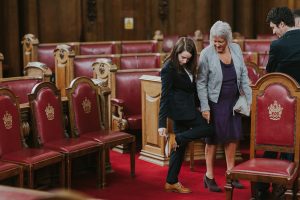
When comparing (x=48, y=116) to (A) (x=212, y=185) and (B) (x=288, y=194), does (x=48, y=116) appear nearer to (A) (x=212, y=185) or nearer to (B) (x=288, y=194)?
(A) (x=212, y=185)

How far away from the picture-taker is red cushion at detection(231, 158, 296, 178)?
12.6 ft

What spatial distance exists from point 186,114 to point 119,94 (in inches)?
79.2

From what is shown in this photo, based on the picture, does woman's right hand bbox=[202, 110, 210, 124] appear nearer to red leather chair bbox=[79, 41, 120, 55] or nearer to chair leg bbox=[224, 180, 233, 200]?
chair leg bbox=[224, 180, 233, 200]

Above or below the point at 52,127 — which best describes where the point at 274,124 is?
above

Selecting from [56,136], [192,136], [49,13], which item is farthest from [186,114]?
[49,13]

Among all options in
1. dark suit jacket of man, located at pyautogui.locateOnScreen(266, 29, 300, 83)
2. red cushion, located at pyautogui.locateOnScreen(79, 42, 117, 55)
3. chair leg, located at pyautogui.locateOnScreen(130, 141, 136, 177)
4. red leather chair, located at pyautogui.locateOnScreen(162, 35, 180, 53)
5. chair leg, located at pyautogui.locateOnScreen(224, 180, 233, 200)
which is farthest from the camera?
red leather chair, located at pyautogui.locateOnScreen(162, 35, 180, 53)

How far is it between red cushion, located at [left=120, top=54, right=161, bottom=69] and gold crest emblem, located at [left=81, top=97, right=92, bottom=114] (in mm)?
2513

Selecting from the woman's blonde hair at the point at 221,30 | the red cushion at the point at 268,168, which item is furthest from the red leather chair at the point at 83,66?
the red cushion at the point at 268,168

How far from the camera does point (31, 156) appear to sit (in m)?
4.37

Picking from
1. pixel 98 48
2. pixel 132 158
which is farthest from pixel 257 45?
pixel 132 158

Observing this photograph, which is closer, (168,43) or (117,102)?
(117,102)

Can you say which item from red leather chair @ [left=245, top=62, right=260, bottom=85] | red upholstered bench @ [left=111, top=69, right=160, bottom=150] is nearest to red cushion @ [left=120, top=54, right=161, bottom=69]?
red upholstered bench @ [left=111, top=69, right=160, bottom=150]

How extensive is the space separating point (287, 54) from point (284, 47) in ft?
0.19

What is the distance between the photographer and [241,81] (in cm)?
464
